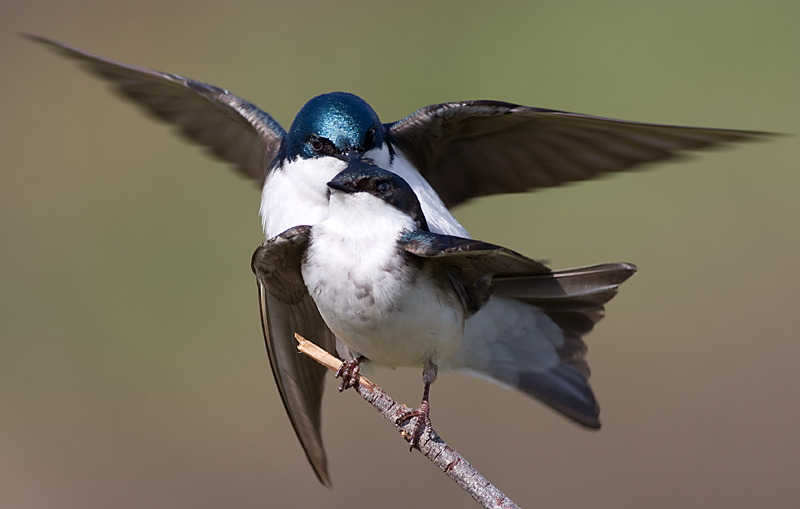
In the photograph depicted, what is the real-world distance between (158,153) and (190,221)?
0.80 metres

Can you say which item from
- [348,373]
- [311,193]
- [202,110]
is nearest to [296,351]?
[348,373]

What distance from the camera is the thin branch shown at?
80.7 inches

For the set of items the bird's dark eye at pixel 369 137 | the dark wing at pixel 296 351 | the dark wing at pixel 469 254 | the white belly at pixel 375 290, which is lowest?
the dark wing at pixel 296 351

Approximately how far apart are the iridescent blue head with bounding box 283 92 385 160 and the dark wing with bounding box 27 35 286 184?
1.99 feet

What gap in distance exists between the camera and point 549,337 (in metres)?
3.01

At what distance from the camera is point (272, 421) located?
5582 mm

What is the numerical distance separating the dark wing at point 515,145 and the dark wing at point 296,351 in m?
0.70

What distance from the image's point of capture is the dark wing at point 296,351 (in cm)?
273

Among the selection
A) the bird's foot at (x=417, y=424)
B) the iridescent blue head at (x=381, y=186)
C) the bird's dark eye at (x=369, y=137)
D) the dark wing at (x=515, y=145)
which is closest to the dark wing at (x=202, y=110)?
the dark wing at (x=515, y=145)

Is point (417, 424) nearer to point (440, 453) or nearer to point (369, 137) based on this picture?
point (440, 453)

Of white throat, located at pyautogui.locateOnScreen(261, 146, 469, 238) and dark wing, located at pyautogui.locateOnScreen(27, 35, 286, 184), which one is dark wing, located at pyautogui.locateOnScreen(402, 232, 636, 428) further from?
dark wing, located at pyautogui.locateOnScreen(27, 35, 286, 184)

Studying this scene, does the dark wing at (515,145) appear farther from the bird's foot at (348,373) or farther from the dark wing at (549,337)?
the bird's foot at (348,373)

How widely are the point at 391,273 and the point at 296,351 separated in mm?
658

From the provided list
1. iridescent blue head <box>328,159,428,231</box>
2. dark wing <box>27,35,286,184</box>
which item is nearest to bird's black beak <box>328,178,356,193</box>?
iridescent blue head <box>328,159,428,231</box>
